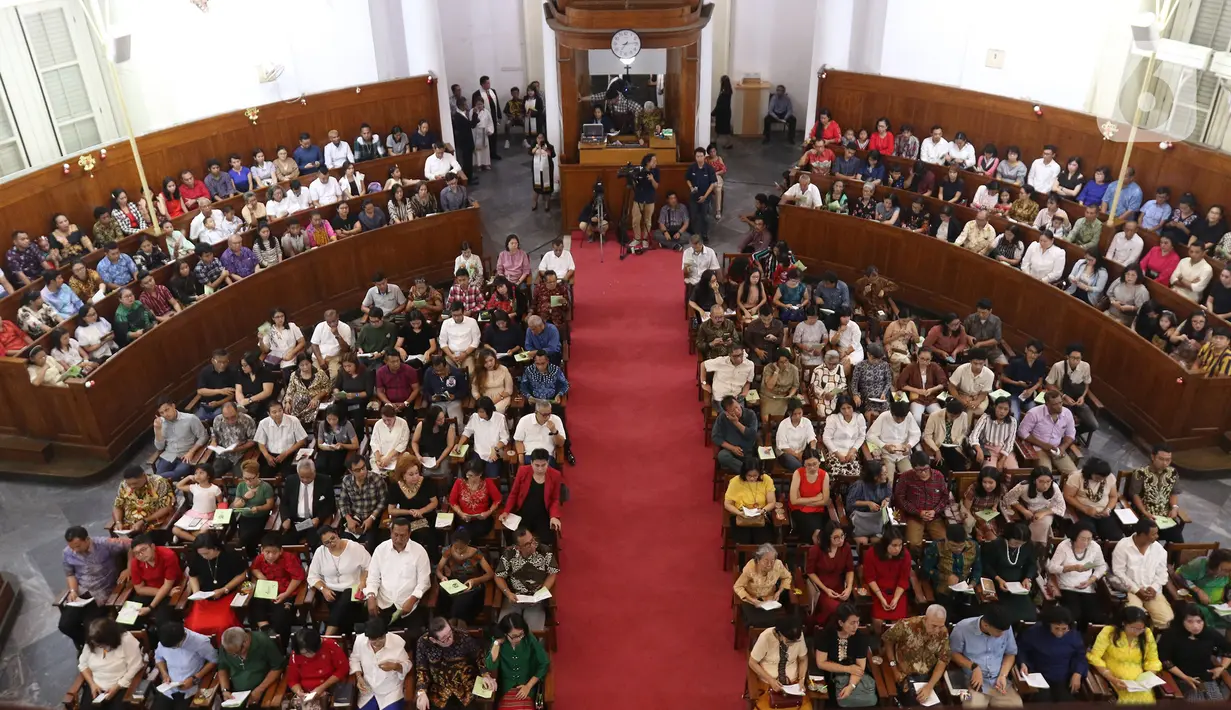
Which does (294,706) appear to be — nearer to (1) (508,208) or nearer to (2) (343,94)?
(1) (508,208)

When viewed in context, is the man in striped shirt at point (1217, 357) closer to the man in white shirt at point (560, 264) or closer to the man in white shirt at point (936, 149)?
the man in white shirt at point (936, 149)

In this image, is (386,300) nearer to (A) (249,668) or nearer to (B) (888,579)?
(A) (249,668)

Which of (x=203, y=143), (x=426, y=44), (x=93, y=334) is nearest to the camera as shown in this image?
(x=93, y=334)

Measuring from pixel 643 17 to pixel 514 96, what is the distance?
18.0 ft

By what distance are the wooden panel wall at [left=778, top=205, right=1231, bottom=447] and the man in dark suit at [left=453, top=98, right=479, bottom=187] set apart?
5.69 metres

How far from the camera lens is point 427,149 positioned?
1362 centimetres

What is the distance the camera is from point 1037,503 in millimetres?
6879

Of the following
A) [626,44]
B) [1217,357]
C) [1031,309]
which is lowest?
[1031,309]

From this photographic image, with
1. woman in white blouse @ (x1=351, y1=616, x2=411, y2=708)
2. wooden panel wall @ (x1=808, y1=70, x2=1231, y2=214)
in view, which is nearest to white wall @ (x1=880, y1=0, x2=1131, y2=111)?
wooden panel wall @ (x1=808, y1=70, x2=1231, y2=214)

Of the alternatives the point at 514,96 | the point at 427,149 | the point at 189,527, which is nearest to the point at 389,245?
the point at 427,149

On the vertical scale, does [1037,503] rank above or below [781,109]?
below

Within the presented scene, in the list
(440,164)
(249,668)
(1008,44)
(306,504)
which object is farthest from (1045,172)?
(249,668)

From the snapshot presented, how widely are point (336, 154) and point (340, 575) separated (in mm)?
8446

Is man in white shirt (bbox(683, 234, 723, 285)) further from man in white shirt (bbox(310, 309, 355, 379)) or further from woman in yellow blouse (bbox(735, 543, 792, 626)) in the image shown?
woman in yellow blouse (bbox(735, 543, 792, 626))
